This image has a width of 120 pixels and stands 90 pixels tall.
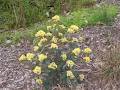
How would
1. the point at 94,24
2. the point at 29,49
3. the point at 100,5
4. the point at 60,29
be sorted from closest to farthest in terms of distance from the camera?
the point at 60,29, the point at 29,49, the point at 94,24, the point at 100,5

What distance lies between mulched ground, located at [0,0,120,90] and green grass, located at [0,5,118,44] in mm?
131

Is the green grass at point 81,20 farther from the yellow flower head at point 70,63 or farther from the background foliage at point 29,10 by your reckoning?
the yellow flower head at point 70,63

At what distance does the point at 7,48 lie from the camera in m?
5.99

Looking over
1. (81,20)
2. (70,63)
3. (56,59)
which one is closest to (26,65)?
(56,59)

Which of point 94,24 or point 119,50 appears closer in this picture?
point 119,50

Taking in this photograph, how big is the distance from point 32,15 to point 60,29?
225 cm

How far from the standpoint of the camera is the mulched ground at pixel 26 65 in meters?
5.09

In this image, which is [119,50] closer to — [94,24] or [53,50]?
[53,50]

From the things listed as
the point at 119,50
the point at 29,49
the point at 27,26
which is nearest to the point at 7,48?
the point at 29,49

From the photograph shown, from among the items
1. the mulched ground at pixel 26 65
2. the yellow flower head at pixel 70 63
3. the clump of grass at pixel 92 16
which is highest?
the yellow flower head at pixel 70 63

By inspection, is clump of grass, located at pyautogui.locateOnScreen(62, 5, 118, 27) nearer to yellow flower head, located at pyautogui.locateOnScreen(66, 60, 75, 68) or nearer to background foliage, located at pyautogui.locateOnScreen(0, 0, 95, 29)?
background foliage, located at pyautogui.locateOnScreen(0, 0, 95, 29)

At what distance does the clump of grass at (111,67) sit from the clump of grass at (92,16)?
128 cm

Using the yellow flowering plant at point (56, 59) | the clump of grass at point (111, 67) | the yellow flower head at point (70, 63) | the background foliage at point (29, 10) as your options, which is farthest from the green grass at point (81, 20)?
the yellow flower head at point (70, 63)

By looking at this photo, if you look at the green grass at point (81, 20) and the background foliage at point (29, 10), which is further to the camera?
the background foliage at point (29, 10)
